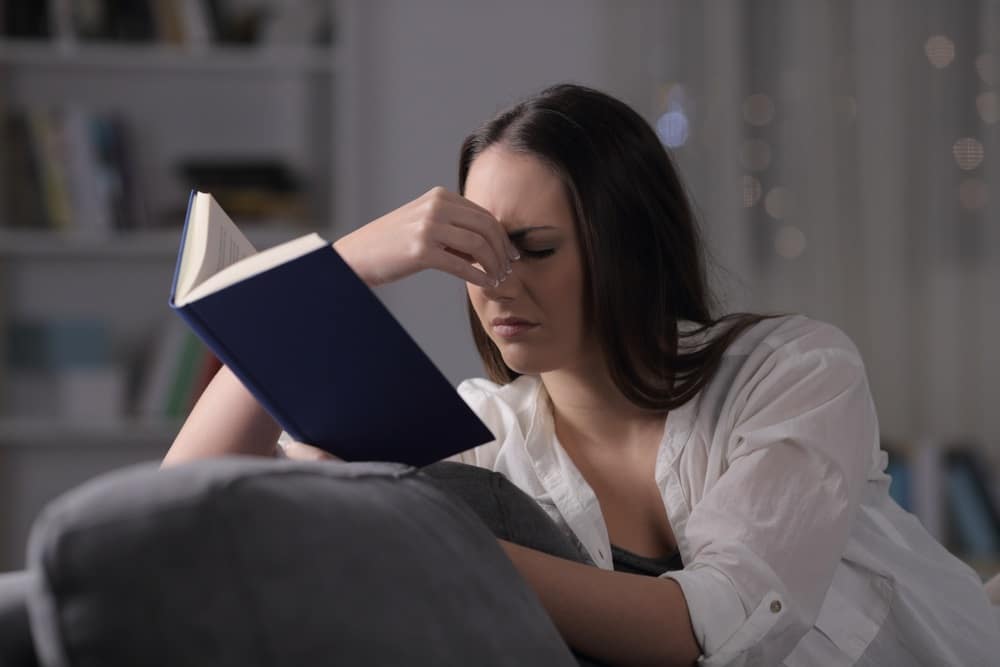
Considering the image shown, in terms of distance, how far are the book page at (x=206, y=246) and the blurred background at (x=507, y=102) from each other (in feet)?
6.62

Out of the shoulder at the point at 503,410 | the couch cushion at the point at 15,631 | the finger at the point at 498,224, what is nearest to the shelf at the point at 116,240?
the shoulder at the point at 503,410

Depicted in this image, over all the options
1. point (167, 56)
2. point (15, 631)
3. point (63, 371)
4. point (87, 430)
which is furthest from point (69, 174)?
point (15, 631)

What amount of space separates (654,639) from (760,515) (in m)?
0.16

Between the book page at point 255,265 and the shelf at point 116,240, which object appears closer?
the book page at point 255,265

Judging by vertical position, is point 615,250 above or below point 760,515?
above

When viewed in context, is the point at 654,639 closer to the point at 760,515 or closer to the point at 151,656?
the point at 760,515

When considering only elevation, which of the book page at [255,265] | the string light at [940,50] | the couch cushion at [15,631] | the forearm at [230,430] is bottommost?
the forearm at [230,430]

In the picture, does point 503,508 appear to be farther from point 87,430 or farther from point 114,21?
point 114,21

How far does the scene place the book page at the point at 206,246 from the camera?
890mm

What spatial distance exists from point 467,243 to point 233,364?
31 cm

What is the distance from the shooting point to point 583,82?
329 cm

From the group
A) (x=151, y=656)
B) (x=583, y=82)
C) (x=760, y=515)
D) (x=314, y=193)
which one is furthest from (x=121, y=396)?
(x=151, y=656)

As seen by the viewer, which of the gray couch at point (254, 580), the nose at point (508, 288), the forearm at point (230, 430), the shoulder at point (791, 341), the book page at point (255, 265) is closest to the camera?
the gray couch at point (254, 580)

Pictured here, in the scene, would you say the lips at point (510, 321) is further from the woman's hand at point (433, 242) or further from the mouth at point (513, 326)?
the woman's hand at point (433, 242)
